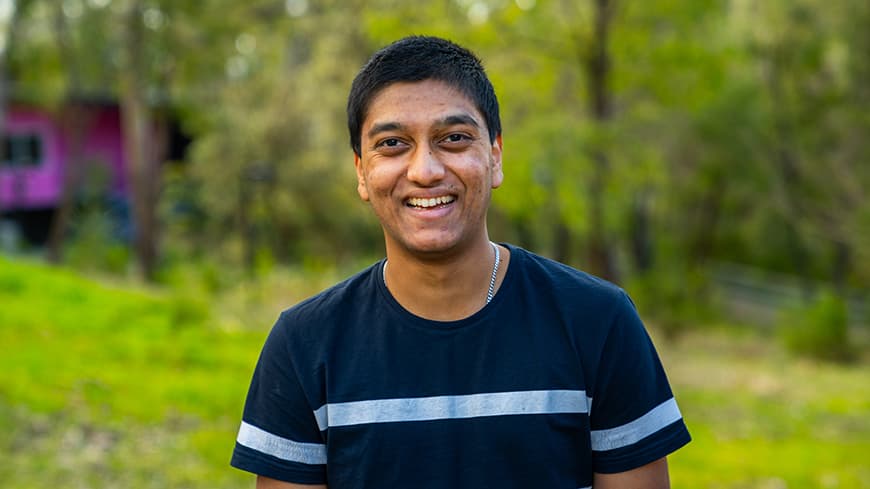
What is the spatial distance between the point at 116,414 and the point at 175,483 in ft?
4.91

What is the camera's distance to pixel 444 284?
213 cm

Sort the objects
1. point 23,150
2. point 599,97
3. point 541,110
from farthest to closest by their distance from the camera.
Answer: point 23,150, point 541,110, point 599,97

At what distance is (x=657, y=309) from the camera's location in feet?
63.1

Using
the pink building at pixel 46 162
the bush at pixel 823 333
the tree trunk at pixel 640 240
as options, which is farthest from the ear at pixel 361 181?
the tree trunk at pixel 640 240

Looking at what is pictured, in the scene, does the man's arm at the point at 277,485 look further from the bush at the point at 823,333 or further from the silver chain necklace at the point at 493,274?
the bush at the point at 823,333

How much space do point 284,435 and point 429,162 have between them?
0.67 metres

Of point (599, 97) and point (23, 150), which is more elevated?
point (599, 97)

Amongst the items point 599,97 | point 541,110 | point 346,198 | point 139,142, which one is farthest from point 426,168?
point 346,198

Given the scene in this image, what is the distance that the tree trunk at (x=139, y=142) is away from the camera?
19328 mm

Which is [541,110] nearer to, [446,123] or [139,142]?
[139,142]

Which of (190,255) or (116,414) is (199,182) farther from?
(116,414)

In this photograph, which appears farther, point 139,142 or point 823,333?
point 139,142

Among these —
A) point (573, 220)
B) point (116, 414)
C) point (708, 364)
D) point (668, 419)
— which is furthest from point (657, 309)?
point (668, 419)

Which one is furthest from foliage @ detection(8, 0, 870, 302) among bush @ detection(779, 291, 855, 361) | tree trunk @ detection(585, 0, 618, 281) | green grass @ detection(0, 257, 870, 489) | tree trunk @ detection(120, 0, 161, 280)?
green grass @ detection(0, 257, 870, 489)
